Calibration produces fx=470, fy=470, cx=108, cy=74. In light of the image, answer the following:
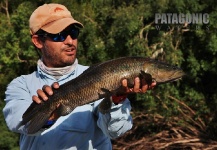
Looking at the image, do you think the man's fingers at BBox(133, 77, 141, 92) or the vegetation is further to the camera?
the vegetation

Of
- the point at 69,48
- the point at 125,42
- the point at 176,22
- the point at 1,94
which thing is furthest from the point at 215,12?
the point at 69,48

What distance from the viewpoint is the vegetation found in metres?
8.17

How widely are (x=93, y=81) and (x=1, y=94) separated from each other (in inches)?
299

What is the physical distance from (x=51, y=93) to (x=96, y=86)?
24 centimetres

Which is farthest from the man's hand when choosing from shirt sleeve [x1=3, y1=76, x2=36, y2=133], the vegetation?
the vegetation

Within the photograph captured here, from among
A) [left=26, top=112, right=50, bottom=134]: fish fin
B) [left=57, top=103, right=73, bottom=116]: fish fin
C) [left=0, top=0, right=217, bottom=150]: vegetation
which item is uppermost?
[left=57, top=103, right=73, bottom=116]: fish fin

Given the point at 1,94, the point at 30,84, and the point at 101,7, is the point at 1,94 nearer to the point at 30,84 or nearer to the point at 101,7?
the point at 101,7

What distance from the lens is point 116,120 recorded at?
8.12ft

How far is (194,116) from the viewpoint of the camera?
848 centimetres

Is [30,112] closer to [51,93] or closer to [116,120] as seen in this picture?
[51,93]

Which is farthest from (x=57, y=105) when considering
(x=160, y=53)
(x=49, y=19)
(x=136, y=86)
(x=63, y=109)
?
(x=160, y=53)

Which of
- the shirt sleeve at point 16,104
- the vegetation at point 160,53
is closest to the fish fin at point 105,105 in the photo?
the shirt sleeve at point 16,104

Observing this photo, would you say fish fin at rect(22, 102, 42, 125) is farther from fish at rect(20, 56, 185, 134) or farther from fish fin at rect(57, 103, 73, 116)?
fish fin at rect(57, 103, 73, 116)

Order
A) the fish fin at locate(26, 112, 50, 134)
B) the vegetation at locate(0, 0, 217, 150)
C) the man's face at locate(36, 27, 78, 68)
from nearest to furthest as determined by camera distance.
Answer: the fish fin at locate(26, 112, 50, 134) < the man's face at locate(36, 27, 78, 68) < the vegetation at locate(0, 0, 217, 150)
